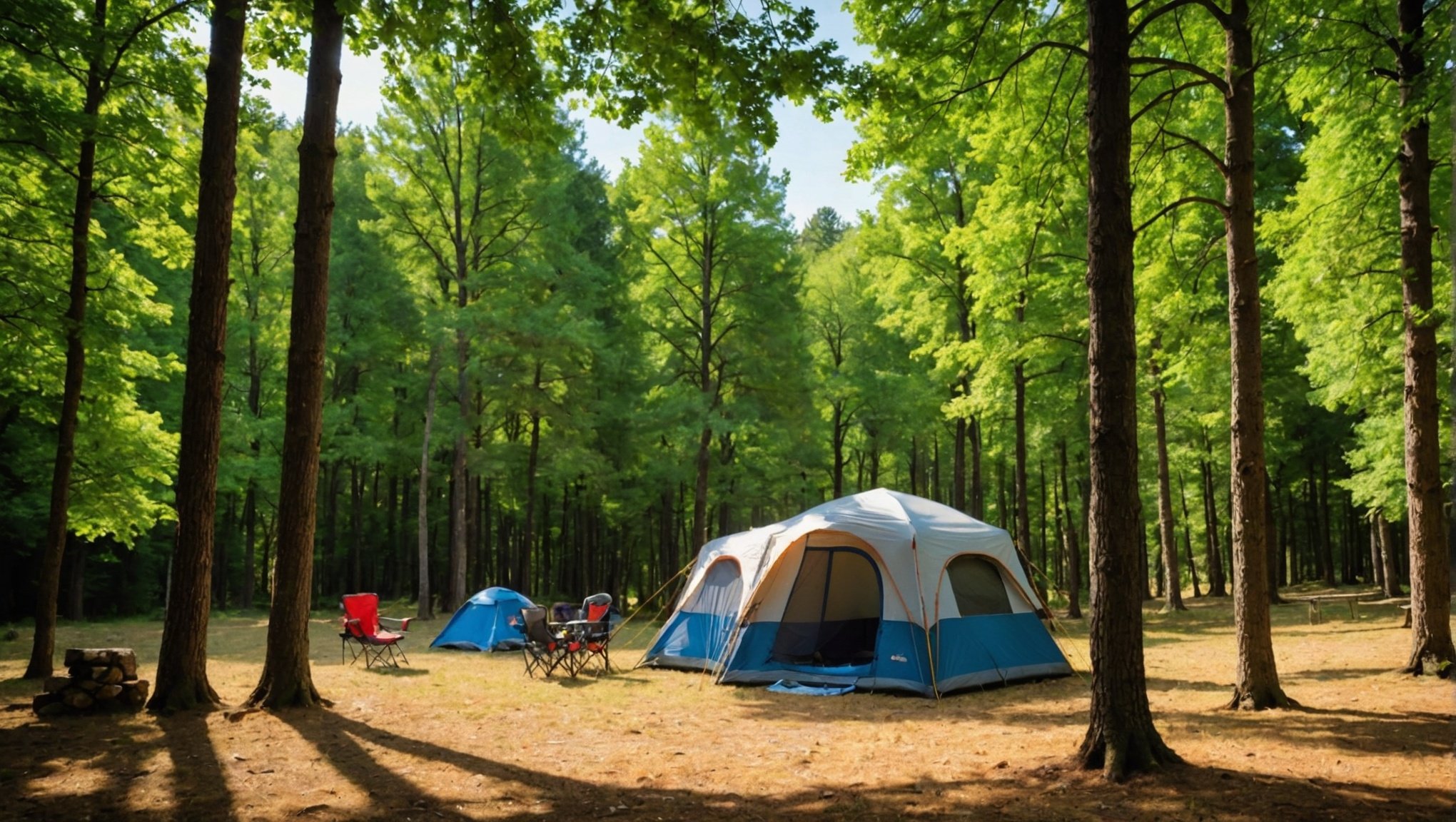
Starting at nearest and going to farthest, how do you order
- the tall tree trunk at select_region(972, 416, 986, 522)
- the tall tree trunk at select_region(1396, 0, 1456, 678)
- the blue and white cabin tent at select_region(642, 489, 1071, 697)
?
the tall tree trunk at select_region(1396, 0, 1456, 678)
the blue and white cabin tent at select_region(642, 489, 1071, 697)
the tall tree trunk at select_region(972, 416, 986, 522)

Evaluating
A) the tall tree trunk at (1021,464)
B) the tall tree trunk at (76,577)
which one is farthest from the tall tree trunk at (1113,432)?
the tall tree trunk at (76,577)

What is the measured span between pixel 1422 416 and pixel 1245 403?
7.42 ft

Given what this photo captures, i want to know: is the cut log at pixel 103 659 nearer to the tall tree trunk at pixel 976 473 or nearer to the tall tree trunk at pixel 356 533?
the tall tree trunk at pixel 976 473

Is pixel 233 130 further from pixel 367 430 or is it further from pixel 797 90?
pixel 367 430

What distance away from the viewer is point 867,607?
34.2 feet

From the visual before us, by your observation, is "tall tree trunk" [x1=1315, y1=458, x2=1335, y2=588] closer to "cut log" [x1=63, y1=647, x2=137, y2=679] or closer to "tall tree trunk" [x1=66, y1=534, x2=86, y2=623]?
"cut log" [x1=63, y1=647, x2=137, y2=679]

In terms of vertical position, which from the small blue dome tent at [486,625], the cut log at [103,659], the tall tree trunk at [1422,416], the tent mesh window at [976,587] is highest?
the tall tree trunk at [1422,416]

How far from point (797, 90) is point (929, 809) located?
4.65m

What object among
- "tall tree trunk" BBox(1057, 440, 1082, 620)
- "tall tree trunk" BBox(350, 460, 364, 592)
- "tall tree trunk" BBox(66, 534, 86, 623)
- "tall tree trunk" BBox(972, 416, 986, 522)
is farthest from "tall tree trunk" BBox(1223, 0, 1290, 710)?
"tall tree trunk" BBox(350, 460, 364, 592)

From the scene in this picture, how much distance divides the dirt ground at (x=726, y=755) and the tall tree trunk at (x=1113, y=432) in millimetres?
302

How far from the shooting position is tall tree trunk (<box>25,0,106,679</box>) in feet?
26.3

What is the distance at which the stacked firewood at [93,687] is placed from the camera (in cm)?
628

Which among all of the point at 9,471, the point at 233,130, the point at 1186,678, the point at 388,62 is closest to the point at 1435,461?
the point at 1186,678

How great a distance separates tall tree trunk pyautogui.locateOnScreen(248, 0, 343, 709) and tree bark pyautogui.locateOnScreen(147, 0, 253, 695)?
1.70ft
